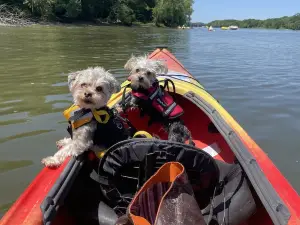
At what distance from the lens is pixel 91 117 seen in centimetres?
372

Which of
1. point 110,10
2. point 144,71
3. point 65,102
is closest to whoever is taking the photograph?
point 144,71

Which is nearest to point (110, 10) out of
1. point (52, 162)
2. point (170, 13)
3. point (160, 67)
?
point (170, 13)

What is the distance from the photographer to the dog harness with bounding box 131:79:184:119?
16.6 ft

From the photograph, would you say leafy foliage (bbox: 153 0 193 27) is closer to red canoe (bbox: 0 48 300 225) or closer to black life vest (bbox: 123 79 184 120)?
black life vest (bbox: 123 79 184 120)

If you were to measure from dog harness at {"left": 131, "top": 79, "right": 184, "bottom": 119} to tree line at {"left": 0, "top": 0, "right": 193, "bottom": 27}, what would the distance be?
1754 inches

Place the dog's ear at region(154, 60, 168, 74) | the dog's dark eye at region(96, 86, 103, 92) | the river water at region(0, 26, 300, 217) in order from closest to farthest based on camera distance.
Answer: the dog's dark eye at region(96, 86, 103, 92)
the river water at region(0, 26, 300, 217)
the dog's ear at region(154, 60, 168, 74)

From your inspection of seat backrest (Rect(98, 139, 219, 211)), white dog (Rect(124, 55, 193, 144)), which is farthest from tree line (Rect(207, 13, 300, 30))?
seat backrest (Rect(98, 139, 219, 211))

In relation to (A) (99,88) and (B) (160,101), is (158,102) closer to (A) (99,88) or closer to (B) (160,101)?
(B) (160,101)

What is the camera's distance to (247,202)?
312 centimetres

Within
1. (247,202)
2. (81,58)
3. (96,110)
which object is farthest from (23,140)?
(81,58)

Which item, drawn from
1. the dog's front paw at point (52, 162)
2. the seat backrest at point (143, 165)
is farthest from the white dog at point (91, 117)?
the seat backrest at point (143, 165)

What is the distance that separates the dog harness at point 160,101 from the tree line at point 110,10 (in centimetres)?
4454

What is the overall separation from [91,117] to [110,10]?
60510mm

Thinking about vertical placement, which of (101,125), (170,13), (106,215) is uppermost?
(101,125)
